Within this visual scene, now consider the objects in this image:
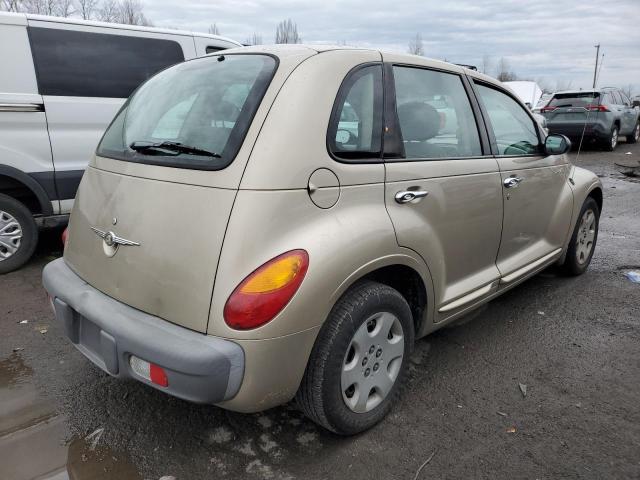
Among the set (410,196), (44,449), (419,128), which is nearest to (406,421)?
(410,196)

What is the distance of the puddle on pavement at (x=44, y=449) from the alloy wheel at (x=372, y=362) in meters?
1.00

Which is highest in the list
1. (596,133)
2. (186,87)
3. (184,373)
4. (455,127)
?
(186,87)

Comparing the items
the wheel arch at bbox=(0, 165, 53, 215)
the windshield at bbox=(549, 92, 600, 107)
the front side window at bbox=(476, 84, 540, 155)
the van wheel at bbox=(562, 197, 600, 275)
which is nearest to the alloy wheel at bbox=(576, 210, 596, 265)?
the van wheel at bbox=(562, 197, 600, 275)

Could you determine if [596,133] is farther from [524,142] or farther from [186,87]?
[186,87]

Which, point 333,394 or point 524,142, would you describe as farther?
point 524,142

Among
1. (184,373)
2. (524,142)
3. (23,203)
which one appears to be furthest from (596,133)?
(184,373)

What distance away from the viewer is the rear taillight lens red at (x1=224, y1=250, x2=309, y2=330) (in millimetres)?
1887

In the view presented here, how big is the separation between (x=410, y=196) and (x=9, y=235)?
384 cm

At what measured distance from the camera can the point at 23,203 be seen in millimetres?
4910

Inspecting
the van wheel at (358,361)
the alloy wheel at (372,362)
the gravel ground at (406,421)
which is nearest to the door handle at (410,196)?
the van wheel at (358,361)

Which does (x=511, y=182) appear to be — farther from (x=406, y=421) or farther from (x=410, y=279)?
(x=406, y=421)

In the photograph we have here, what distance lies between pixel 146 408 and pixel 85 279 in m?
0.76

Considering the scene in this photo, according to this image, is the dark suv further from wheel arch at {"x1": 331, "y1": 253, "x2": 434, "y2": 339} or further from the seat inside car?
wheel arch at {"x1": 331, "y1": 253, "x2": 434, "y2": 339}

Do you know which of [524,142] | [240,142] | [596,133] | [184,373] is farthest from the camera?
[596,133]
